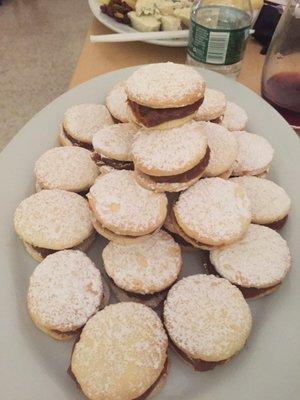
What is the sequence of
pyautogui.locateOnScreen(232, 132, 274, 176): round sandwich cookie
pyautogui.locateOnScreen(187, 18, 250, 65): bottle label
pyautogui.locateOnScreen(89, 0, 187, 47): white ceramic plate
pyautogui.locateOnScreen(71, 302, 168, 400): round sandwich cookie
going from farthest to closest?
pyautogui.locateOnScreen(89, 0, 187, 47): white ceramic plate → pyautogui.locateOnScreen(187, 18, 250, 65): bottle label → pyautogui.locateOnScreen(232, 132, 274, 176): round sandwich cookie → pyautogui.locateOnScreen(71, 302, 168, 400): round sandwich cookie

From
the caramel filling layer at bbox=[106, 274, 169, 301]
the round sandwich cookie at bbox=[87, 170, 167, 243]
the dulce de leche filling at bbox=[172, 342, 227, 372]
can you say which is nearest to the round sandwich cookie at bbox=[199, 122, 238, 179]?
the round sandwich cookie at bbox=[87, 170, 167, 243]

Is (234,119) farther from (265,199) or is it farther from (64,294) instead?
(64,294)

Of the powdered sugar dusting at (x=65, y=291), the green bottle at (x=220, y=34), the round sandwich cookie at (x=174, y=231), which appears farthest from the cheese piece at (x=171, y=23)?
the powdered sugar dusting at (x=65, y=291)

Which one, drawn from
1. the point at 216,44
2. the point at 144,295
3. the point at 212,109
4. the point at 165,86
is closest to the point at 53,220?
the point at 144,295

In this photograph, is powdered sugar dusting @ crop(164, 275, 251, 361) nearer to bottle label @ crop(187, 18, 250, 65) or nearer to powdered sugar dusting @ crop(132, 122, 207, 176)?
powdered sugar dusting @ crop(132, 122, 207, 176)

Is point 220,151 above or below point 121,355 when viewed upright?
above

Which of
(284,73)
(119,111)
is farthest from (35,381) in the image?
(284,73)
